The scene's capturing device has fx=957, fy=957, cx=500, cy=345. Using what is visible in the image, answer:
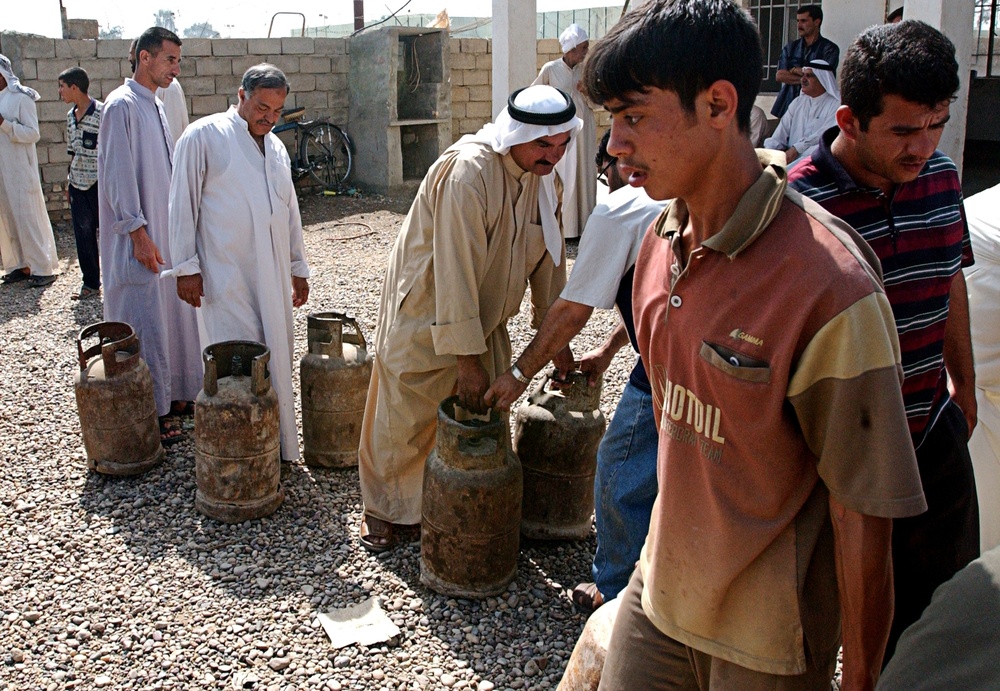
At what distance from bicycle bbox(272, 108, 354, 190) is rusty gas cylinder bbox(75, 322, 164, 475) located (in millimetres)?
8692

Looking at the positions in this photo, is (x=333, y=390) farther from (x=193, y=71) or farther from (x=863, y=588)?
(x=193, y=71)

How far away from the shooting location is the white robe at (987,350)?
9.80ft

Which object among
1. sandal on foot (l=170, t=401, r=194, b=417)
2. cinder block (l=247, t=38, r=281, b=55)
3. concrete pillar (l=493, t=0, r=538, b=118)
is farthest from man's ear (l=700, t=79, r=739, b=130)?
cinder block (l=247, t=38, r=281, b=55)

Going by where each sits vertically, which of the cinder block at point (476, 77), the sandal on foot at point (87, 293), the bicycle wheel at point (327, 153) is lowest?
the sandal on foot at point (87, 293)

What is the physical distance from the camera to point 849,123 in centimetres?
225

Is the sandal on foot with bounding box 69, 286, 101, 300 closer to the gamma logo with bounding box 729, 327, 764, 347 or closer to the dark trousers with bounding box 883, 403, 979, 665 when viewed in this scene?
the dark trousers with bounding box 883, 403, 979, 665

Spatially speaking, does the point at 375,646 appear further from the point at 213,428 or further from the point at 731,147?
the point at 731,147

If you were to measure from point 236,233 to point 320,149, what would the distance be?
9335 mm

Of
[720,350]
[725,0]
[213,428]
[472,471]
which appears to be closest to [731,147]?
[725,0]

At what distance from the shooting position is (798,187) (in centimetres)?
223

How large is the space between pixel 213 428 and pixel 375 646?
50.5 inches

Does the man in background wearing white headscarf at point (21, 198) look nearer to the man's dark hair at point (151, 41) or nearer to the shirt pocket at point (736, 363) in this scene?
the man's dark hair at point (151, 41)

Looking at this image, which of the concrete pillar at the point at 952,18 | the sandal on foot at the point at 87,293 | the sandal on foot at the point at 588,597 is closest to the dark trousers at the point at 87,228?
the sandal on foot at the point at 87,293

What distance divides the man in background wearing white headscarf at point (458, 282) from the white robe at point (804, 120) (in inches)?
190
